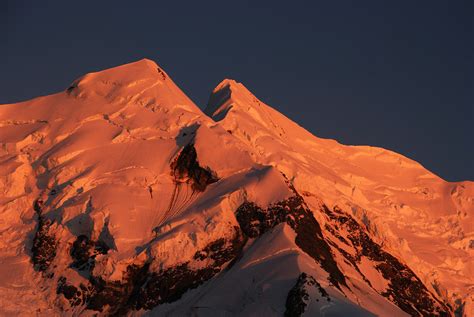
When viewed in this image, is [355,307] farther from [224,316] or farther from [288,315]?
[224,316]

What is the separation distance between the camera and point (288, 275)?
19962cm

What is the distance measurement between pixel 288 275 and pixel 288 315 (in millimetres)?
12056

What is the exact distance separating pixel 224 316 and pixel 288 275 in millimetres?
12503

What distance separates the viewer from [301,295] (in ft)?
621

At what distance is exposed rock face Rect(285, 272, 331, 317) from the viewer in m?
188

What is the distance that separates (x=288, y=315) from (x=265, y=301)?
749 centimetres

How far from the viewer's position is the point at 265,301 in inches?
7687

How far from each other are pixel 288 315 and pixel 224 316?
1383cm

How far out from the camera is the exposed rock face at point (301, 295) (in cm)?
18762

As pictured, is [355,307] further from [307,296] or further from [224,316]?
[224,316]

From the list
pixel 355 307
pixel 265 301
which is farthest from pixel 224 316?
pixel 355 307

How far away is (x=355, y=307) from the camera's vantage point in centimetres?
18938

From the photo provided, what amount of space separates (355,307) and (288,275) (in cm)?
1490

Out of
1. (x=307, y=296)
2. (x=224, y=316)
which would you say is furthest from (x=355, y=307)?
(x=224, y=316)
